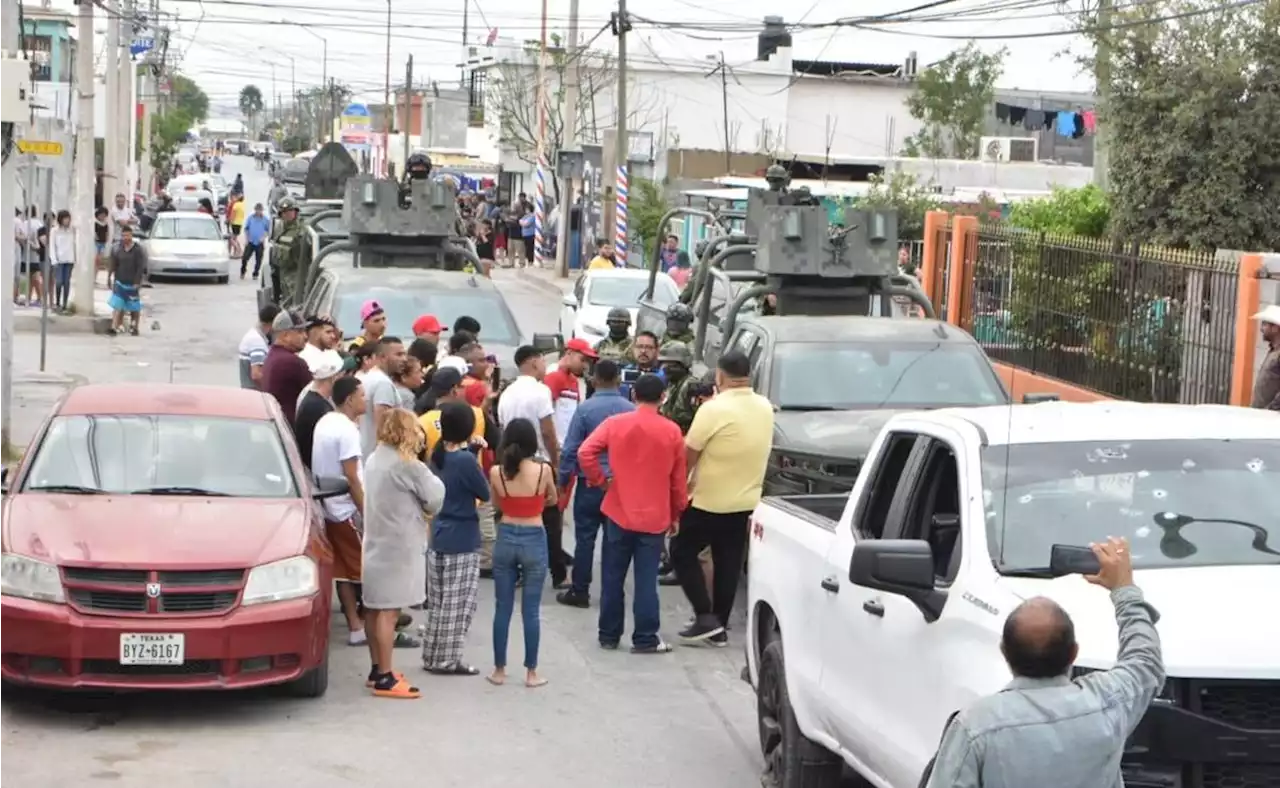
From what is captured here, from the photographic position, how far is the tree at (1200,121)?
70.9 feet

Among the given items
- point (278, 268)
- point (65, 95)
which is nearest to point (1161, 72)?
point (278, 268)

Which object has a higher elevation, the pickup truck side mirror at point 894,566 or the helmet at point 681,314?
the helmet at point 681,314

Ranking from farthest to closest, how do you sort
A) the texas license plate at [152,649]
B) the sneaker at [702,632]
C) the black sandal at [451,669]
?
the sneaker at [702,632] → the black sandal at [451,669] → the texas license plate at [152,649]

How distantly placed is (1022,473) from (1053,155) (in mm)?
66077

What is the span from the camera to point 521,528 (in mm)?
10312

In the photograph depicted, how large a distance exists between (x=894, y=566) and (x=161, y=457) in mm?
5510

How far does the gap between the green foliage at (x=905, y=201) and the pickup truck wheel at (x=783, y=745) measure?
80.0 ft

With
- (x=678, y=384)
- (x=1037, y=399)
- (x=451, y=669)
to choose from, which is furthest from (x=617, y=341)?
(x=1037, y=399)

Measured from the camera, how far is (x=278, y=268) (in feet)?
86.9

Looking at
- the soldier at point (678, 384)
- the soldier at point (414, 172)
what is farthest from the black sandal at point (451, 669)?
the soldier at point (414, 172)

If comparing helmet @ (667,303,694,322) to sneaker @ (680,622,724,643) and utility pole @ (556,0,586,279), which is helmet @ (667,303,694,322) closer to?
sneaker @ (680,622,724,643)

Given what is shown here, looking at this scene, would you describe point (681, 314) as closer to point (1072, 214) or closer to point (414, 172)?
point (414, 172)

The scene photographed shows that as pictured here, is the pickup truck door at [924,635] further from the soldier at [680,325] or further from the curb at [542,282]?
the curb at [542,282]

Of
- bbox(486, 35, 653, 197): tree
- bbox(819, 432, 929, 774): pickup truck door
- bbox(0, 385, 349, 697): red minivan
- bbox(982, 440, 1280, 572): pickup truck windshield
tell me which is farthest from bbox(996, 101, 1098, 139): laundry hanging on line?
bbox(982, 440, 1280, 572): pickup truck windshield
